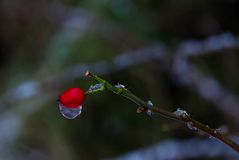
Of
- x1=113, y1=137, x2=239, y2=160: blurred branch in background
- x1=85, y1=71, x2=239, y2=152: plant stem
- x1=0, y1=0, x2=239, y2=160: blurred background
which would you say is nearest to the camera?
x1=85, y1=71, x2=239, y2=152: plant stem

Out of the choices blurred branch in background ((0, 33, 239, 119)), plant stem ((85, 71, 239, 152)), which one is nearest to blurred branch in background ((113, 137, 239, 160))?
blurred branch in background ((0, 33, 239, 119))

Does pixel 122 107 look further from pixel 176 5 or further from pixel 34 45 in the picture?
pixel 34 45

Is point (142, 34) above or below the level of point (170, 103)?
above

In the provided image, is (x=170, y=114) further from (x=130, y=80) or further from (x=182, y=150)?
(x=130, y=80)

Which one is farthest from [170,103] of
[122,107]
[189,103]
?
[122,107]

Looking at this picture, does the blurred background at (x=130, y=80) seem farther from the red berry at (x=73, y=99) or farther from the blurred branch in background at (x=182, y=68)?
the red berry at (x=73, y=99)

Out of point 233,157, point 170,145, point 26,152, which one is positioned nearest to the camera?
point 233,157

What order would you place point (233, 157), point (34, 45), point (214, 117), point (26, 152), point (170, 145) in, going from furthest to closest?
point (34, 45)
point (26, 152)
point (214, 117)
point (170, 145)
point (233, 157)

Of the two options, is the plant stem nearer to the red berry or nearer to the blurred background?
the red berry
